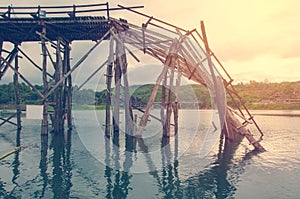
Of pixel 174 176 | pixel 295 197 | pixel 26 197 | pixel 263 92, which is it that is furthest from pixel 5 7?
pixel 263 92

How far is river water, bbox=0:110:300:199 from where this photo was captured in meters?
9.41

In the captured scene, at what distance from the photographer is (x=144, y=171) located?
12141 mm

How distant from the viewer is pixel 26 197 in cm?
857

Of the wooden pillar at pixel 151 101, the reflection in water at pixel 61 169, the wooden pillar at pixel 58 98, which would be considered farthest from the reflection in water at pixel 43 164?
the wooden pillar at pixel 151 101

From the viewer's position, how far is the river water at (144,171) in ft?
30.9

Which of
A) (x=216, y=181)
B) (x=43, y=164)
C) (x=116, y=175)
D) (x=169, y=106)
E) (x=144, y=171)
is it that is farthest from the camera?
(x=169, y=106)

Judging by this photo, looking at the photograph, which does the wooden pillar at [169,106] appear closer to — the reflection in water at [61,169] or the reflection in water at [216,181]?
the reflection in water at [216,181]

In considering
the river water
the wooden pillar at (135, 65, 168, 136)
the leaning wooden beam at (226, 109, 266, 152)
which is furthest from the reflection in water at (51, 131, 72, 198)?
the leaning wooden beam at (226, 109, 266, 152)

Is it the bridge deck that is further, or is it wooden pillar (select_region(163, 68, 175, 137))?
wooden pillar (select_region(163, 68, 175, 137))

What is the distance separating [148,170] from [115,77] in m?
10.9

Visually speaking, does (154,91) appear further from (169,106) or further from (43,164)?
(43,164)

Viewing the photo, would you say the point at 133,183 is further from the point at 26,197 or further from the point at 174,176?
the point at 26,197

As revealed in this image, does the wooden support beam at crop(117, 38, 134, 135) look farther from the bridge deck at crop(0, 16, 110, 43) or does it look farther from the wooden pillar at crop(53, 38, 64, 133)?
the wooden pillar at crop(53, 38, 64, 133)

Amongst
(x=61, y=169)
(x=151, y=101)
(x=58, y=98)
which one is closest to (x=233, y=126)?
(x=151, y=101)
